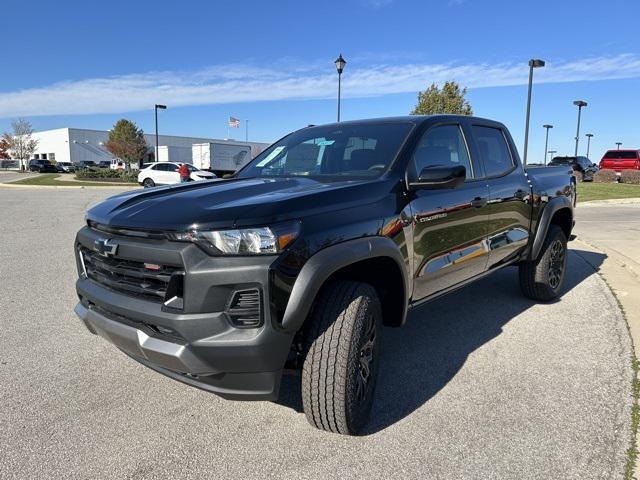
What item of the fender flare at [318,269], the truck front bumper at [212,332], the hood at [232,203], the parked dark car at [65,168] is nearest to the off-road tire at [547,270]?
the hood at [232,203]

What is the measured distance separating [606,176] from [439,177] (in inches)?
1096

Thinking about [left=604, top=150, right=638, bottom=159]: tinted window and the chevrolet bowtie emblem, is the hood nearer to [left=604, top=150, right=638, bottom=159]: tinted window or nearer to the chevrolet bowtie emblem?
the chevrolet bowtie emblem

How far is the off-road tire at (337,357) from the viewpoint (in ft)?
8.21

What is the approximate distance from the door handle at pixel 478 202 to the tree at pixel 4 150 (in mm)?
95984

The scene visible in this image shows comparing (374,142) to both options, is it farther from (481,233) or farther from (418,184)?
(481,233)

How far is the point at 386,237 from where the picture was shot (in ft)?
9.30

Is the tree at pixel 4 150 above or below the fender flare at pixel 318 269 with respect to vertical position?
above

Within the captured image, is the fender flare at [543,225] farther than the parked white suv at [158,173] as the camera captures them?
No

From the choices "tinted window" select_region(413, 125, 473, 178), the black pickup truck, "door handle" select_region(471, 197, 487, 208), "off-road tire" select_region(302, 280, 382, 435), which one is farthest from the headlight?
"door handle" select_region(471, 197, 487, 208)

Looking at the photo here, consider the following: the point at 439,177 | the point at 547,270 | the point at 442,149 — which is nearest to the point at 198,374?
the point at 439,177

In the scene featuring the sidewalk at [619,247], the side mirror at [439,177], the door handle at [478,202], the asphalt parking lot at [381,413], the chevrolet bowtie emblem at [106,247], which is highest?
the side mirror at [439,177]

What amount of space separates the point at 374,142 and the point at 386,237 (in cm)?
96

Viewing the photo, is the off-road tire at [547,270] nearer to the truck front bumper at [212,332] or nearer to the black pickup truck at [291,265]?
the black pickup truck at [291,265]

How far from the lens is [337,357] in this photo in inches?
98.3
